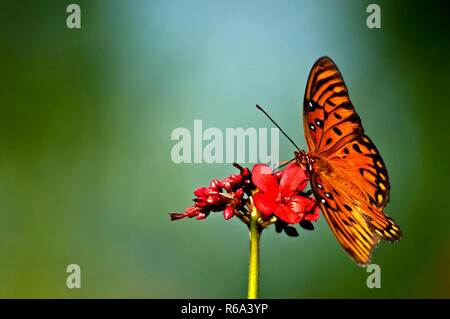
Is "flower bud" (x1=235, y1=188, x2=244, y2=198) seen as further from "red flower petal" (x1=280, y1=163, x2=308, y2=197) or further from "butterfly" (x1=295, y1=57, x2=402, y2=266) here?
"butterfly" (x1=295, y1=57, x2=402, y2=266)

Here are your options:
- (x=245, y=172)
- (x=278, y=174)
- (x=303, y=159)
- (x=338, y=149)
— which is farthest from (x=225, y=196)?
(x=338, y=149)

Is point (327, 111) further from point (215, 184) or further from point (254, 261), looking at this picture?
point (254, 261)

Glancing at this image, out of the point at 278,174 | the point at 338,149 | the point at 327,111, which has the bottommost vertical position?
the point at 278,174

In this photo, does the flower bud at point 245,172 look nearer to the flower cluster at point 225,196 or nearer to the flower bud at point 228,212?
the flower cluster at point 225,196

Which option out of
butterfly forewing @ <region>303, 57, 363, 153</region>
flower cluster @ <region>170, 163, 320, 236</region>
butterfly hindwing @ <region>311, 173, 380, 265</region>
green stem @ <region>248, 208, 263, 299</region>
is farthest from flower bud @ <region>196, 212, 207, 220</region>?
butterfly forewing @ <region>303, 57, 363, 153</region>

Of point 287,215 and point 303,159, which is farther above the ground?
point 303,159

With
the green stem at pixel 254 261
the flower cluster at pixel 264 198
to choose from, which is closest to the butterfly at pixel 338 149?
the flower cluster at pixel 264 198
